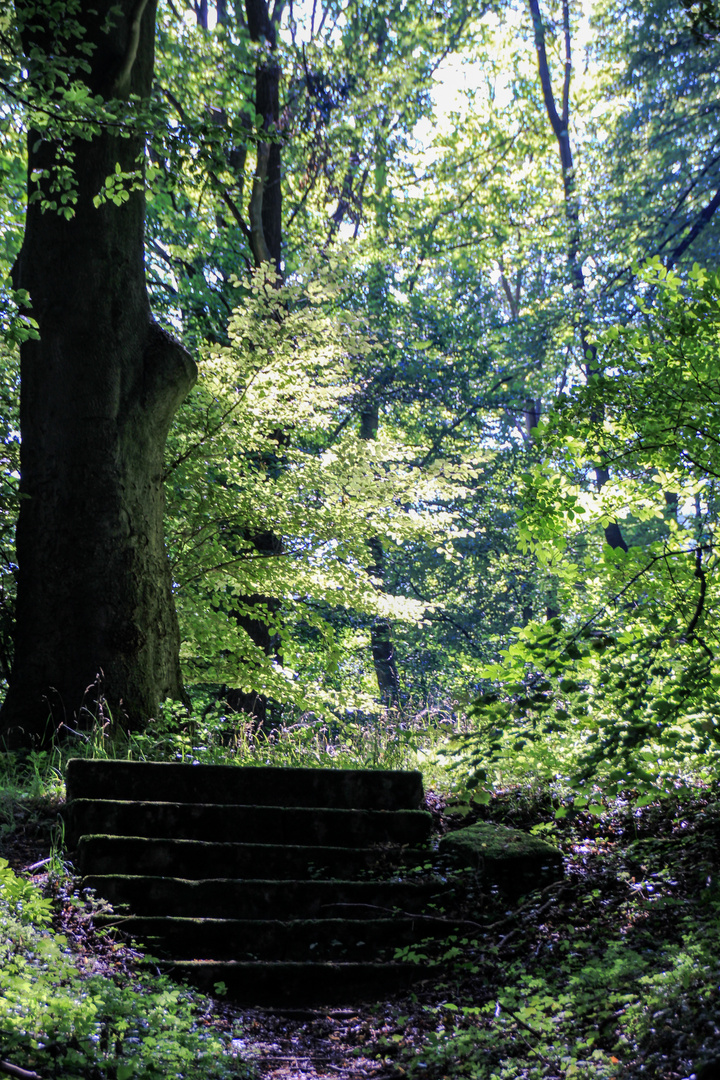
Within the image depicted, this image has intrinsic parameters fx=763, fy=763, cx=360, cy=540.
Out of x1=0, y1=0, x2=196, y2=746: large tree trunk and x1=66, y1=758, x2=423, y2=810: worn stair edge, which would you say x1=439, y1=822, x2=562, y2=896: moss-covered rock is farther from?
x1=0, y1=0, x2=196, y2=746: large tree trunk

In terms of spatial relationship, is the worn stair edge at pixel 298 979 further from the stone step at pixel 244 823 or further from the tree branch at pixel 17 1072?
the tree branch at pixel 17 1072

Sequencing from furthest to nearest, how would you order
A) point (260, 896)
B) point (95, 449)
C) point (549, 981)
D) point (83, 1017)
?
1. point (95, 449)
2. point (260, 896)
3. point (549, 981)
4. point (83, 1017)

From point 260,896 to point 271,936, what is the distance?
24 centimetres

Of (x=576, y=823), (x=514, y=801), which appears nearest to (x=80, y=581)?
(x=514, y=801)

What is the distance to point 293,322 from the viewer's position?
24.2 ft

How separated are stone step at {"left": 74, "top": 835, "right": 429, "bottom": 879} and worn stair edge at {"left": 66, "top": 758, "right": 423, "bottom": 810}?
390mm

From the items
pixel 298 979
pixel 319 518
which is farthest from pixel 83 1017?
pixel 319 518

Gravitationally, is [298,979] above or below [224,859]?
below

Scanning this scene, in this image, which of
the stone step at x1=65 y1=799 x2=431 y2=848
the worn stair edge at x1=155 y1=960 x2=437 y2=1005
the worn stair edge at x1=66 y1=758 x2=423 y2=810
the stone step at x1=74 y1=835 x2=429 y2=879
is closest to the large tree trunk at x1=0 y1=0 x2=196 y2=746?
the worn stair edge at x1=66 y1=758 x2=423 y2=810

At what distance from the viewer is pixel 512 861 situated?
14.2 ft

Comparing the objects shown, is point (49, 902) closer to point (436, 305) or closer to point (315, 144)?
point (315, 144)

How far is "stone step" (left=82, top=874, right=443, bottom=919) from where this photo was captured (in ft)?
12.6

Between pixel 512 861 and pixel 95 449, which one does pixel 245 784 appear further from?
pixel 95 449

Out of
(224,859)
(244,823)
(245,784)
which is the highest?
(245,784)
